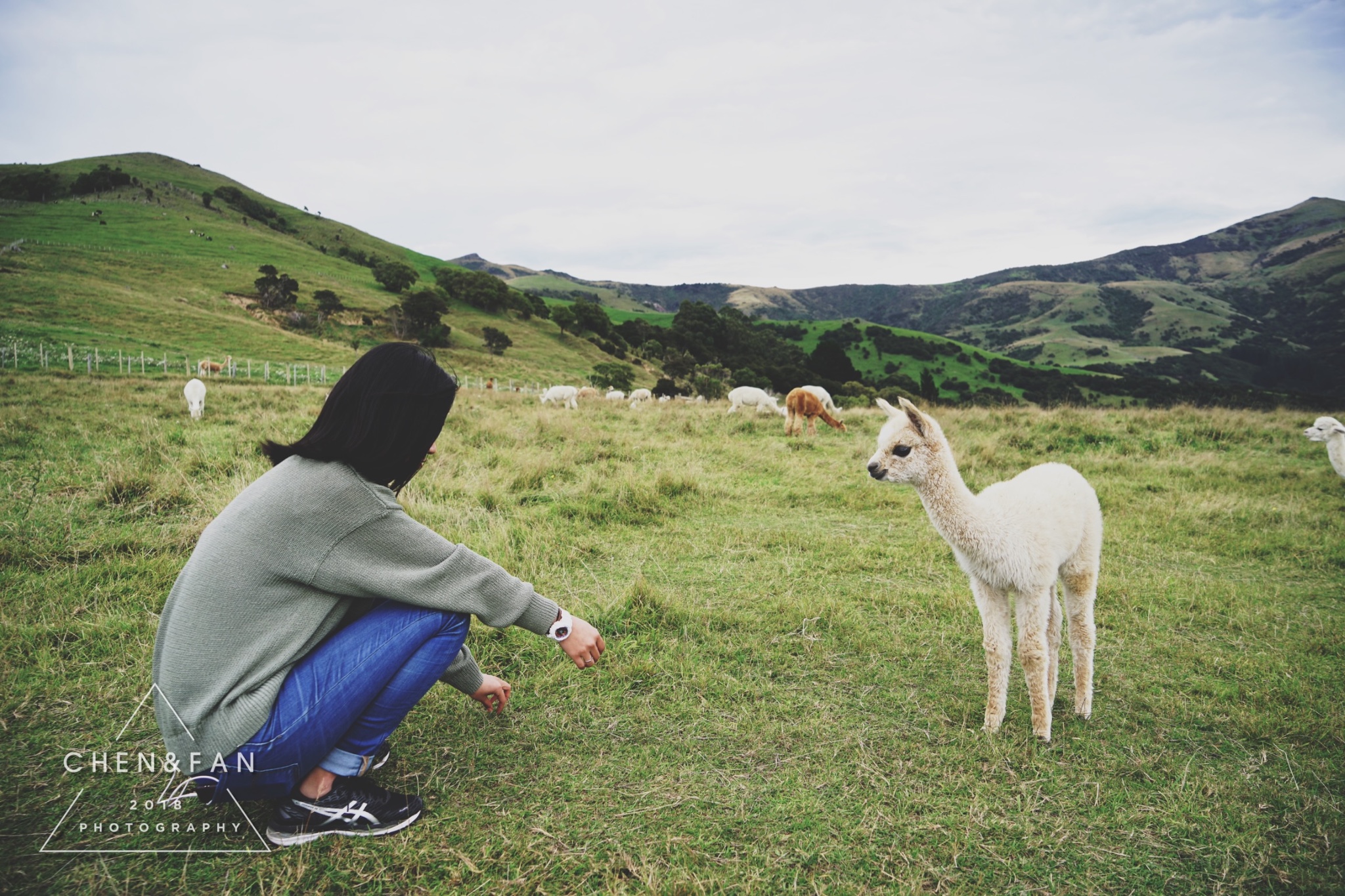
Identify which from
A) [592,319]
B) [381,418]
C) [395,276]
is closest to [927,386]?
[592,319]

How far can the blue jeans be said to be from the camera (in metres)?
2.13

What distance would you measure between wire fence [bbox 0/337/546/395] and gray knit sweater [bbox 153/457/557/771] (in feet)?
50.8

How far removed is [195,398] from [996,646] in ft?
51.1

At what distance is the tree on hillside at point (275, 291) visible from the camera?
50.9 meters

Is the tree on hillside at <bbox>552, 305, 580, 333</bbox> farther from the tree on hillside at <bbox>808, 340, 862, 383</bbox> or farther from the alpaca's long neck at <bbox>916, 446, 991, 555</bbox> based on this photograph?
the alpaca's long neck at <bbox>916, 446, 991, 555</bbox>

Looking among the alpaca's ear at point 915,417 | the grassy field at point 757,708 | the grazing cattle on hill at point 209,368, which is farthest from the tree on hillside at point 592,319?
the alpaca's ear at point 915,417

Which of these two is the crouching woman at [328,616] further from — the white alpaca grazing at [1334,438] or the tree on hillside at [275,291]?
the tree on hillside at [275,291]

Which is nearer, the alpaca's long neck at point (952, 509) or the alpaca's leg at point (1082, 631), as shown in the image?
the alpaca's long neck at point (952, 509)

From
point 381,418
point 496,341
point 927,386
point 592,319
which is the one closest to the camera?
point 381,418

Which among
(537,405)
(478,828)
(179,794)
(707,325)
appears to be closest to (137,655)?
(179,794)

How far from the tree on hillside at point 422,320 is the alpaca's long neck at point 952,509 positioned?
5333cm

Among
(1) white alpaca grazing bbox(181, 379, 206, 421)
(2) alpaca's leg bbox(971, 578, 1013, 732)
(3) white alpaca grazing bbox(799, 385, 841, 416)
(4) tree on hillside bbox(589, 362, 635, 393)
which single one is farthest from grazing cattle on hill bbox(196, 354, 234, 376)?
(2) alpaca's leg bbox(971, 578, 1013, 732)

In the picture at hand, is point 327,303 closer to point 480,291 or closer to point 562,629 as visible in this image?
point 480,291

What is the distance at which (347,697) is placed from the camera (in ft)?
7.30
